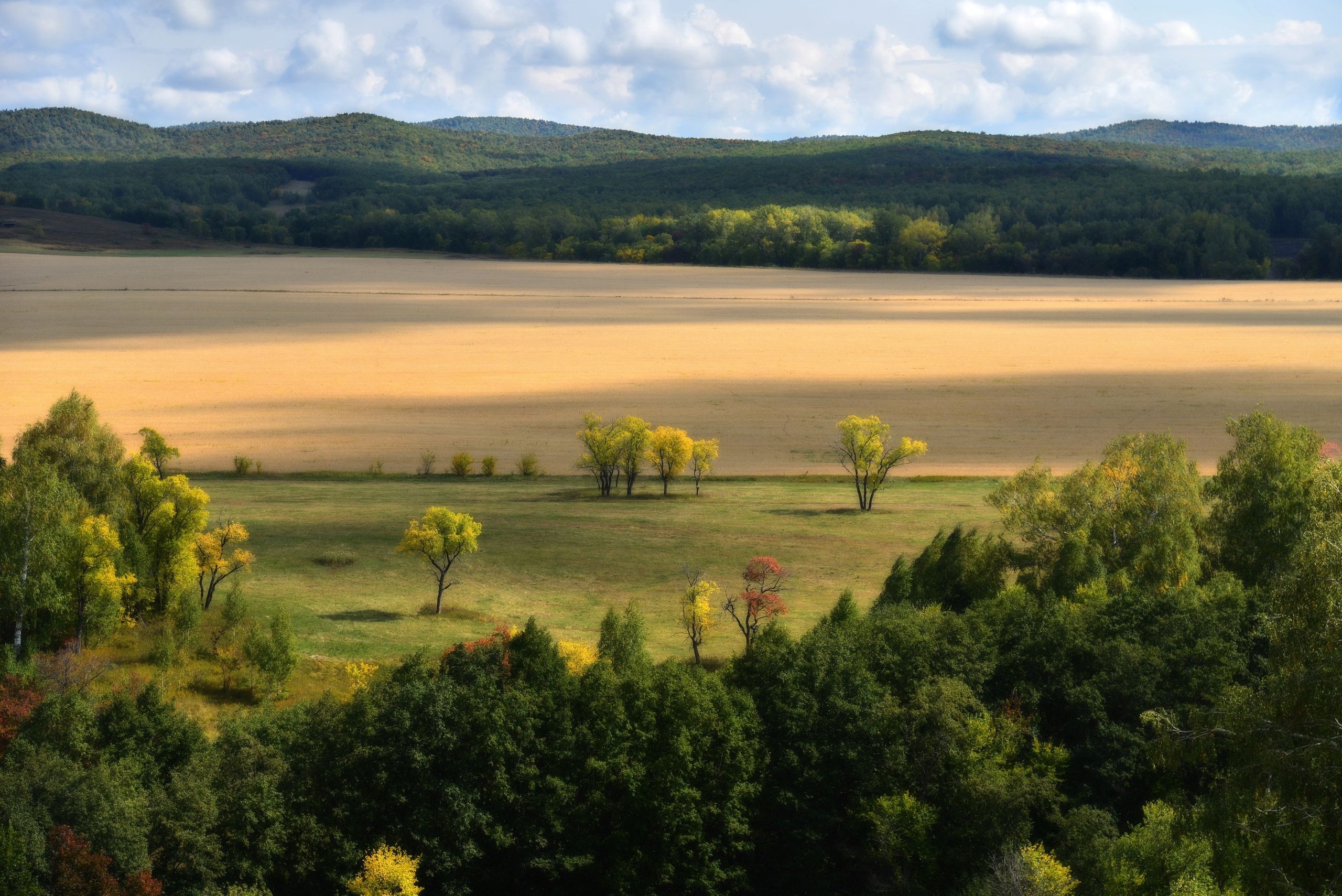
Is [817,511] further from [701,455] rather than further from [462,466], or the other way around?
[462,466]

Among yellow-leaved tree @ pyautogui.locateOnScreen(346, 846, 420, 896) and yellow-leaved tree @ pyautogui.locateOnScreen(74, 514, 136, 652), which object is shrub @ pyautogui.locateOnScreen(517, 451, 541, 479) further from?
yellow-leaved tree @ pyautogui.locateOnScreen(346, 846, 420, 896)

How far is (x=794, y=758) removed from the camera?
85.5ft

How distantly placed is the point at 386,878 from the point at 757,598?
48.9 feet

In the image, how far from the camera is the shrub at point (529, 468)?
56.5 metres

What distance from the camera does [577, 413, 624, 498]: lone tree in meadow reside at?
5238 cm

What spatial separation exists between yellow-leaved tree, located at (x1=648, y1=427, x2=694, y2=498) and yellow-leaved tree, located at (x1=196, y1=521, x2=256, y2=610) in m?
19.5

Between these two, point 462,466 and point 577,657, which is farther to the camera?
point 462,466

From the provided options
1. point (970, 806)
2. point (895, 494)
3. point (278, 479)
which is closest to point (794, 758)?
point (970, 806)

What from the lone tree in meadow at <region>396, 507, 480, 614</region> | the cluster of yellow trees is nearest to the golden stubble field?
the cluster of yellow trees

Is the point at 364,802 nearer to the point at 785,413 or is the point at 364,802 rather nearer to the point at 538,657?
the point at 538,657

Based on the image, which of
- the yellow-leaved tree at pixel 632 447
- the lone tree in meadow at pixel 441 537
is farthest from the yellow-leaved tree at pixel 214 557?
the yellow-leaved tree at pixel 632 447

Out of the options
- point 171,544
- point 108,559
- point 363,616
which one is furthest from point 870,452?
point 108,559

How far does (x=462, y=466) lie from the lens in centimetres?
5678

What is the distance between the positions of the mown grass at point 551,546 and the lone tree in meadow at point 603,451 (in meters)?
1.03
